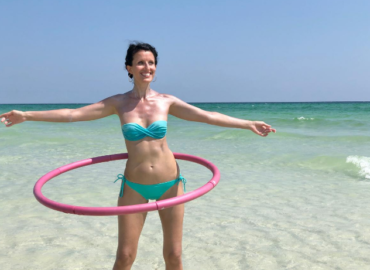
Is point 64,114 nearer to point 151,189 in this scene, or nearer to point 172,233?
point 151,189

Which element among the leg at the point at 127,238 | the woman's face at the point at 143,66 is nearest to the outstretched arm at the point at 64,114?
the woman's face at the point at 143,66

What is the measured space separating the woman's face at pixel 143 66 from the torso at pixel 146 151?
0.70 feet

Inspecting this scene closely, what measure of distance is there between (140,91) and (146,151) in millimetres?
537

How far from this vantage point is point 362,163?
408 inches

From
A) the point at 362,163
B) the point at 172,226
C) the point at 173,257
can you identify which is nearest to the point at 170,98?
the point at 172,226

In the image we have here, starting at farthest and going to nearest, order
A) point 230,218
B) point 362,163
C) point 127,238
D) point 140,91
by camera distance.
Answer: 1. point 362,163
2. point 230,218
3. point 140,91
4. point 127,238

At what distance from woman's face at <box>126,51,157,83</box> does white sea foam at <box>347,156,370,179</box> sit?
7210mm

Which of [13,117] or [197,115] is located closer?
[13,117]

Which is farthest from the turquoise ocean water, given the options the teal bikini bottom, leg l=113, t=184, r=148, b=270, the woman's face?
the woman's face

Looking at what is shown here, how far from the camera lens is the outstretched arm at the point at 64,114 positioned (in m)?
3.44

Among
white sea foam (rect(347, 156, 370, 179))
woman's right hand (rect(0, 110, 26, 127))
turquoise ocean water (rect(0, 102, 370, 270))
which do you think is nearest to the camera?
woman's right hand (rect(0, 110, 26, 127))

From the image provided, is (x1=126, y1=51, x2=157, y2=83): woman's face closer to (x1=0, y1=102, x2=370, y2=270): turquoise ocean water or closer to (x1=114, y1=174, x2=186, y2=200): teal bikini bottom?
(x1=114, y1=174, x2=186, y2=200): teal bikini bottom

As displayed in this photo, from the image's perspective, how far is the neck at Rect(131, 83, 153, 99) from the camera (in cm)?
364

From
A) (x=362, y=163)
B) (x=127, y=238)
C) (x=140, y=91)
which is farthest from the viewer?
(x=362, y=163)
